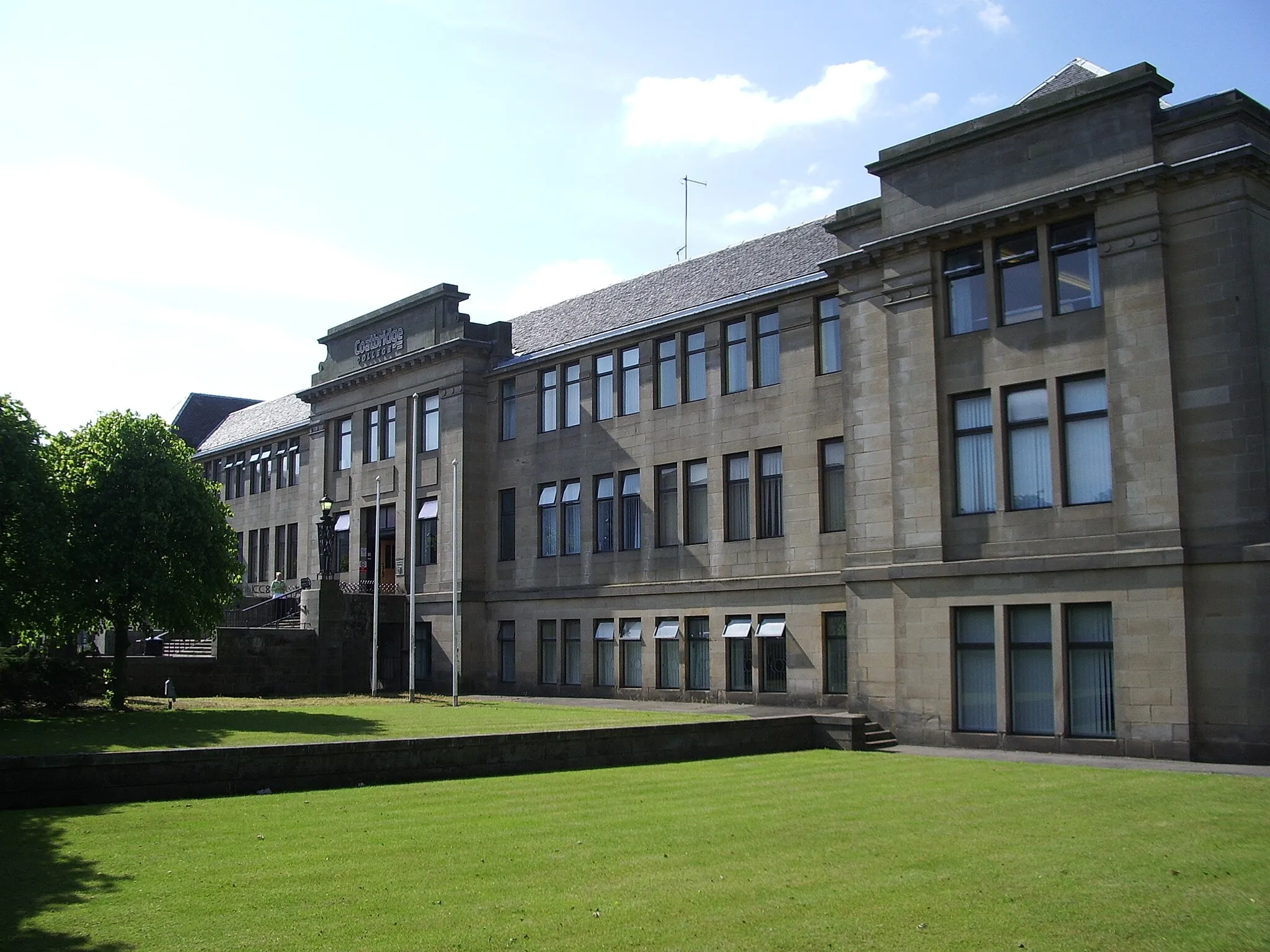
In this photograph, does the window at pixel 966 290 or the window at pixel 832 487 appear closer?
the window at pixel 966 290

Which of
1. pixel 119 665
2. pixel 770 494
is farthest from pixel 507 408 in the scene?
pixel 119 665

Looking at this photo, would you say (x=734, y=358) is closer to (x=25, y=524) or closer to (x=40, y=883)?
(x=25, y=524)

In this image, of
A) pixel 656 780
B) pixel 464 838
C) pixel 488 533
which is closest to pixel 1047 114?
pixel 656 780

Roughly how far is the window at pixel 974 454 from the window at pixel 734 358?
9.15m

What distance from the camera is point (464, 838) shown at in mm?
14336

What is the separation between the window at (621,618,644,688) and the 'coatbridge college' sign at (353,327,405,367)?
16095mm

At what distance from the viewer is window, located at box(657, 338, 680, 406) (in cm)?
3866

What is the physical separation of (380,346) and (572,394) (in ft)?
37.2

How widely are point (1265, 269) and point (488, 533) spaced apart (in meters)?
28.2

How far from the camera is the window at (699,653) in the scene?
37.0m

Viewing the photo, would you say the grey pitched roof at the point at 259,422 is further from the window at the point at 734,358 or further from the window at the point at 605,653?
the window at the point at 734,358

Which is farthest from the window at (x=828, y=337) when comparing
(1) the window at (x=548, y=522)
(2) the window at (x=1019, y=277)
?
(1) the window at (x=548, y=522)

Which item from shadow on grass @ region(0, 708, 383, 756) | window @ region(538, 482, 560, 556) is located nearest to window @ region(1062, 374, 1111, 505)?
shadow on grass @ region(0, 708, 383, 756)

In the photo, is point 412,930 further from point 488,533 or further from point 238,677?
point 488,533
